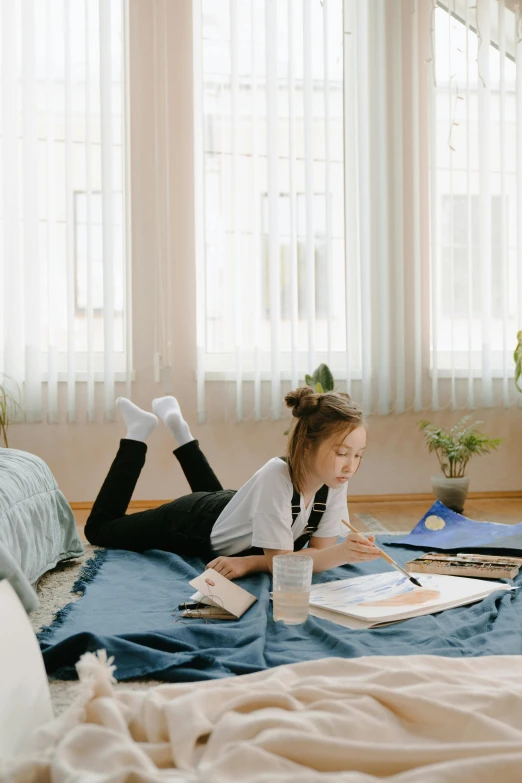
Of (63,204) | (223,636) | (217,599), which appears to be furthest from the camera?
(63,204)

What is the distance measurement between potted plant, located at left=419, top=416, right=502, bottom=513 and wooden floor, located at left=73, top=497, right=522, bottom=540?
0.09 m

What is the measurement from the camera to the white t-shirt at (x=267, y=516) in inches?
74.8

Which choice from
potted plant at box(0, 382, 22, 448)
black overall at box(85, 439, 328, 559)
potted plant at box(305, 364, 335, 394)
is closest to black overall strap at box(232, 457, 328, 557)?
black overall at box(85, 439, 328, 559)

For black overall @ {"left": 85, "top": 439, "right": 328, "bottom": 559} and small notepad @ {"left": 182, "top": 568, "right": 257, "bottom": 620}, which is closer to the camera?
small notepad @ {"left": 182, "top": 568, "right": 257, "bottom": 620}

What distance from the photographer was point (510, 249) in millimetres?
3799

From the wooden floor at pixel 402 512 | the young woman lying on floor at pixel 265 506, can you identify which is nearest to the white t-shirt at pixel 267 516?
the young woman lying on floor at pixel 265 506

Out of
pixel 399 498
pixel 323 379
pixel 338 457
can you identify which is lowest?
pixel 399 498

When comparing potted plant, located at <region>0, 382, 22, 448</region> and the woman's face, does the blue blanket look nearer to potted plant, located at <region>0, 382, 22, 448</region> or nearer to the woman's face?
the woman's face

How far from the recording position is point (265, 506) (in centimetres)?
192

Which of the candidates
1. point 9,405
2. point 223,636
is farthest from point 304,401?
point 9,405

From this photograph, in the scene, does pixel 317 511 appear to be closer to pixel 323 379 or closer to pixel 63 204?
pixel 323 379

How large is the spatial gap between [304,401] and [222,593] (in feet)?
1.68

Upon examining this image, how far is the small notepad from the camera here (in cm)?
165

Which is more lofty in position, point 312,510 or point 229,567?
point 312,510
